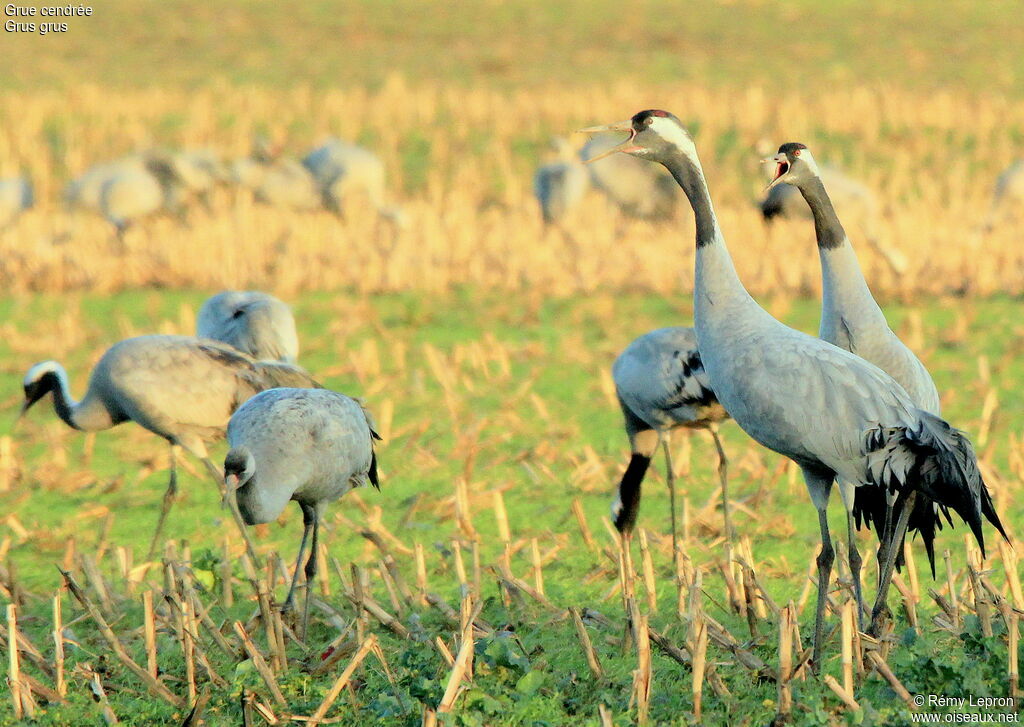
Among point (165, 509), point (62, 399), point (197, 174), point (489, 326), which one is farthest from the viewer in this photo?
point (197, 174)

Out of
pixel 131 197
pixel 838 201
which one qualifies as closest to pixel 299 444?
pixel 838 201

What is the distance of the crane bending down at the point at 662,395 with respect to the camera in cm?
557

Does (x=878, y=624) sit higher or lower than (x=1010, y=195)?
higher

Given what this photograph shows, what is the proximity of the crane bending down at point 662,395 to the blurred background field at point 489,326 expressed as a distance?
0.76ft

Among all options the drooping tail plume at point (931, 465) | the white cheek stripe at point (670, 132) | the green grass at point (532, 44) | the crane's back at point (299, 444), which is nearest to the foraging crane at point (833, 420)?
the drooping tail plume at point (931, 465)

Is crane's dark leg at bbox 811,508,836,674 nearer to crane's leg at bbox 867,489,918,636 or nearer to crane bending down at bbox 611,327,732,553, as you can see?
crane's leg at bbox 867,489,918,636

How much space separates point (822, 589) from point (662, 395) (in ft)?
5.75

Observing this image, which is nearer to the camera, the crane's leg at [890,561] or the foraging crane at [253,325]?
the crane's leg at [890,561]

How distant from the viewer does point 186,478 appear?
271 inches

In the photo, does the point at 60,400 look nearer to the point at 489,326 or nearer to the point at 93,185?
the point at 489,326

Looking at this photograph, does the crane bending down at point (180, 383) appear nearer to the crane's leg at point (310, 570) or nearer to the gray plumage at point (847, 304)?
the crane's leg at point (310, 570)

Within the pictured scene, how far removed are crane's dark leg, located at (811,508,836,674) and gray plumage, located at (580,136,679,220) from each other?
11.7 metres

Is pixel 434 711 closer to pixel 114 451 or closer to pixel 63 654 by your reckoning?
pixel 63 654

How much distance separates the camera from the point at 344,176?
1570 centimetres
